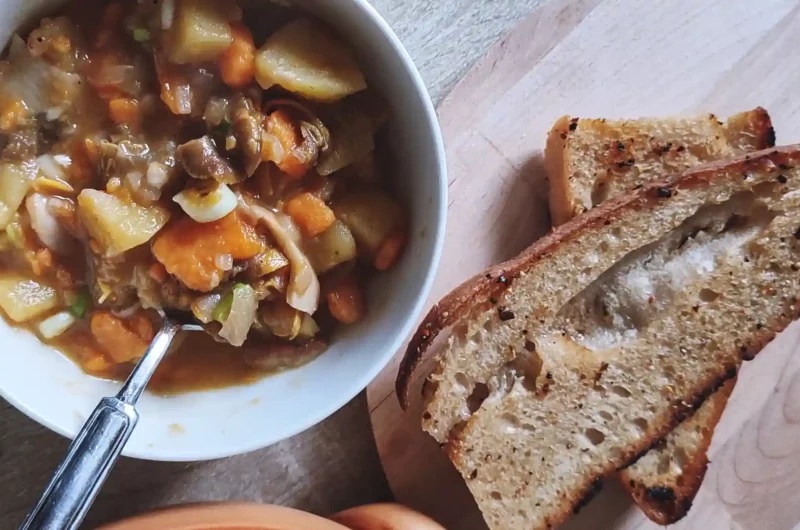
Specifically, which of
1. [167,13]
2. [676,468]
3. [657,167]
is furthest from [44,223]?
[676,468]

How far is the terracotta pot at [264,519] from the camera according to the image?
180 cm

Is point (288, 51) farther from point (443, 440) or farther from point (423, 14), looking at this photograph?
point (443, 440)

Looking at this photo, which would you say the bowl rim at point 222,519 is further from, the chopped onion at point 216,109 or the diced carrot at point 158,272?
the chopped onion at point 216,109

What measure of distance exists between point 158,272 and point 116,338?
0.21 m

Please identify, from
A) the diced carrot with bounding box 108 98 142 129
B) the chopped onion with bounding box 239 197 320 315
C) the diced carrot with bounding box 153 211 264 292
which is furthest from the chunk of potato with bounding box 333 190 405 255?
the diced carrot with bounding box 108 98 142 129

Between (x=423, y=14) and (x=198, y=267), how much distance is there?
1031 millimetres

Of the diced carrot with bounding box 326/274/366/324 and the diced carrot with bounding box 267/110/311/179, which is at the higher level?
the diced carrot with bounding box 267/110/311/179

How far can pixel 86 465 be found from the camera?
1586 millimetres

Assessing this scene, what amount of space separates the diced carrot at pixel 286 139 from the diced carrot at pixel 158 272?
0.35m

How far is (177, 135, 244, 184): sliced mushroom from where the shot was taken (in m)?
1.72

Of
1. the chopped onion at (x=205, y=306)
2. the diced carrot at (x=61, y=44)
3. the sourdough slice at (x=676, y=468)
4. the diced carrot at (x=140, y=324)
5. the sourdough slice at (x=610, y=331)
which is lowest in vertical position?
the sourdough slice at (x=676, y=468)

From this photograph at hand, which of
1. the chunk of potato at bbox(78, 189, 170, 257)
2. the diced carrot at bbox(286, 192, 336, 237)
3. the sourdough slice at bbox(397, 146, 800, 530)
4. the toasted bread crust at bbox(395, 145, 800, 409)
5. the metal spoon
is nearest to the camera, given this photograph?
the metal spoon

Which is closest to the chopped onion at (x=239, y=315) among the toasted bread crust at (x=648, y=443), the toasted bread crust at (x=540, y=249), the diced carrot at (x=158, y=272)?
the diced carrot at (x=158, y=272)

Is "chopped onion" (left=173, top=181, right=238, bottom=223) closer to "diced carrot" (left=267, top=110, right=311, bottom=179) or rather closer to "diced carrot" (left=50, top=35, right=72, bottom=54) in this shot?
"diced carrot" (left=267, top=110, right=311, bottom=179)
